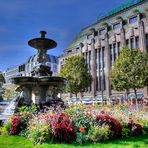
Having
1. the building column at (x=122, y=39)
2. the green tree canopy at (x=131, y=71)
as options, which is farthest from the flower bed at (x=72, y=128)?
the building column at (x=122, y=39)

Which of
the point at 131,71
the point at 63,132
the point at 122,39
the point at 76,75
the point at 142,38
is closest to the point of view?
the point at 63,132

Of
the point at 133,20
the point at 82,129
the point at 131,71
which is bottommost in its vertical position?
the point at 82,129

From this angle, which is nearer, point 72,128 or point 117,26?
point 72,128

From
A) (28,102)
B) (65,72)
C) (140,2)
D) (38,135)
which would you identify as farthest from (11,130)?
(140,2)

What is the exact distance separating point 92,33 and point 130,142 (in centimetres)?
5961

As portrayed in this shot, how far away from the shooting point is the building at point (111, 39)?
5352 centimetres

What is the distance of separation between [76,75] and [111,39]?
19240 mm

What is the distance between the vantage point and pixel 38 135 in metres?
8.83

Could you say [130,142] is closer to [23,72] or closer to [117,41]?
[117,41]

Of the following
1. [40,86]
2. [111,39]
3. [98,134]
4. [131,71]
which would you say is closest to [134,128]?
[98,134]

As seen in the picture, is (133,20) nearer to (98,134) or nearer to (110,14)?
(110,14)

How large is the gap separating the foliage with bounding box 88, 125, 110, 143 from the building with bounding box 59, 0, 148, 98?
1663 inches

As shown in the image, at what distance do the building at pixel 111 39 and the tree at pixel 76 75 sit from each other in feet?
40.7

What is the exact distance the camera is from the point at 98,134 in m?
8.88
